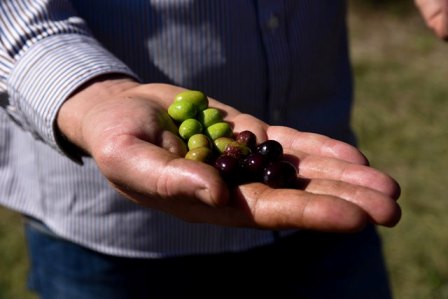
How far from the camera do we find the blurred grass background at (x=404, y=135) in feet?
13.4

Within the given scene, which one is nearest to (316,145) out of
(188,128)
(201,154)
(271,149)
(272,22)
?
(271,149)

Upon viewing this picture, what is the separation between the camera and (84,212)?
2.38 meters

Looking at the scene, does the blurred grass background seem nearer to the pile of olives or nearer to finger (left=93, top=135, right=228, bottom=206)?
the pile of olives

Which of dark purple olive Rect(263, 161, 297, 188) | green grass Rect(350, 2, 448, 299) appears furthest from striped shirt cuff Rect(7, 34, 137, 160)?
green grass Rect(350, 2, 448, 299)

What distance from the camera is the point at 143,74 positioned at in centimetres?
229

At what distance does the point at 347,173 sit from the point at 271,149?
0.78ft

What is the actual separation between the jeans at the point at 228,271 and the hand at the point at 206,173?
584mm

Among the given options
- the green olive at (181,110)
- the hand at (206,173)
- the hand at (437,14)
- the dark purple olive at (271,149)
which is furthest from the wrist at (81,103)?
the hand at (437,14)

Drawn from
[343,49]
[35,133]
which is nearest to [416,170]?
[343,49]

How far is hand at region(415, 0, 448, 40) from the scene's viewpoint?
246 cm

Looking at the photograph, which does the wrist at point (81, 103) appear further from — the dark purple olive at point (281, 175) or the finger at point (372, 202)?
the finger at point (372, 202)

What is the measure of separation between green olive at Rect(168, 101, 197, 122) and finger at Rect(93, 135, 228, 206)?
0.27 meters

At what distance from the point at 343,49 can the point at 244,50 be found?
1.66ft

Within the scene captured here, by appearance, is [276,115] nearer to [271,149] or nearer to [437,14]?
[271,149]
